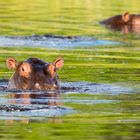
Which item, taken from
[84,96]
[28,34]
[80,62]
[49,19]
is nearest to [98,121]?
[84,96]

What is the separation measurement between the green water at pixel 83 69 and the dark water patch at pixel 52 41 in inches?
27.1

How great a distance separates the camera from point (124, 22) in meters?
33.1

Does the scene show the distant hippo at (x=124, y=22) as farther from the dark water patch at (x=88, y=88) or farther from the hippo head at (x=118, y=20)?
the dark water patch at (x=88, y=88)

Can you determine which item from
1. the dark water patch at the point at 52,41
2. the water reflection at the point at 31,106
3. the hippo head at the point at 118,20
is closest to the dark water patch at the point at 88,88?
the water reflection at the point at 31,106

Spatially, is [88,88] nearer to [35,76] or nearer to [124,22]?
Answer: [35,76]

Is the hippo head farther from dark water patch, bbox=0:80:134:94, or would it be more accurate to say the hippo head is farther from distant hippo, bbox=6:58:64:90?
distant hippo, bbox=6:58:64:90

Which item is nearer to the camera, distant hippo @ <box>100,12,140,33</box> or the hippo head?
distant hippo @ <box>100,12,140,33</box>

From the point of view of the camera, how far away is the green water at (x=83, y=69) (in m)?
10.3

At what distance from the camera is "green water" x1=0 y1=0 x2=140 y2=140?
33.8ft

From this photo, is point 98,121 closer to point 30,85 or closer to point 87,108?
point 87,108

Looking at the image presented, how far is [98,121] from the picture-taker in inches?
435

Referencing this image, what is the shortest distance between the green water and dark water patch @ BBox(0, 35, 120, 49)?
0.69m

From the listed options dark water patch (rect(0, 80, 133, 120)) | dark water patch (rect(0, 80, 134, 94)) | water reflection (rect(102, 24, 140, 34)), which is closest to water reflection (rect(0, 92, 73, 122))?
dark water patch (rect(0, 80, 133, 120))

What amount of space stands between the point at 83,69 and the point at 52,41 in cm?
703
